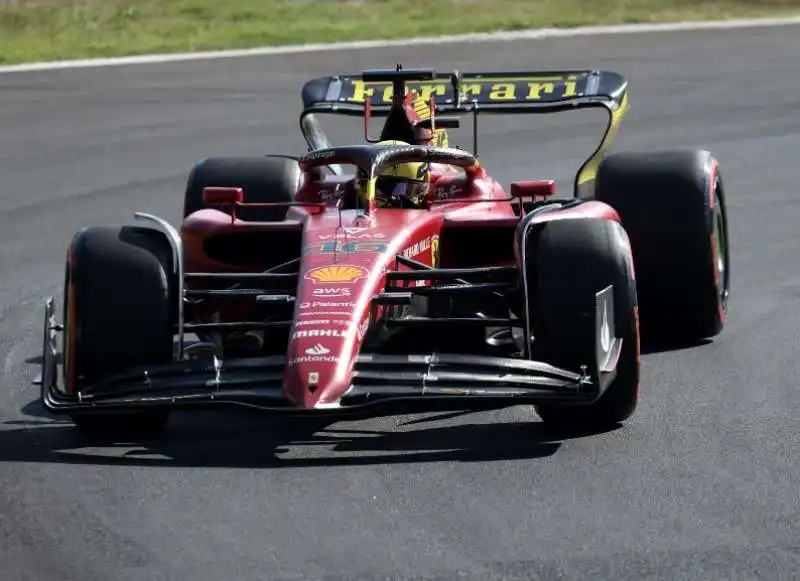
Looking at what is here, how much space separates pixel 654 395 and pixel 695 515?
2.05 metres

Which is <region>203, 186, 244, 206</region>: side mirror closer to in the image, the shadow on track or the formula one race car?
the formula one race car

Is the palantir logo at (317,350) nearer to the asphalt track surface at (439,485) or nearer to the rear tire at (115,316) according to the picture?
the asphalt track surface at (439,485)

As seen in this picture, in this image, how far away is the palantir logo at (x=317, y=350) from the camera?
723 centimetres

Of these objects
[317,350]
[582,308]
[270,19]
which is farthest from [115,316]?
[270,19]

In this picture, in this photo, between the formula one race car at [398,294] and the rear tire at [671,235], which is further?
the rear tire at [671,235]

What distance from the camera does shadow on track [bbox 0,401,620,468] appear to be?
7.35 meters

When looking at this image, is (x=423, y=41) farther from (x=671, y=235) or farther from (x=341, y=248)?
(x=341, y=248)

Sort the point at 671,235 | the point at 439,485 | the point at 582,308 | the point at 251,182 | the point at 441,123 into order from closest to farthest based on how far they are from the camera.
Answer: the point at 439,485
the point at 582,308
the point at 671,235
the point at 441,123
the point at 251,182

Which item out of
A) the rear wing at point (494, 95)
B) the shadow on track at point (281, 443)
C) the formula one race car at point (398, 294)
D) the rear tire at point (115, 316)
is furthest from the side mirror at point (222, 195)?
the rear wing at point (494, 95)

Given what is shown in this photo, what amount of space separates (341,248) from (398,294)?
45 cm

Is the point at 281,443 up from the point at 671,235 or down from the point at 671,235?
down

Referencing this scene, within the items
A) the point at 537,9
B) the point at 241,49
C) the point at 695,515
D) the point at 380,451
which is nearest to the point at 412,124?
the point at 380,451

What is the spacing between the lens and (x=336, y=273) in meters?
7.84

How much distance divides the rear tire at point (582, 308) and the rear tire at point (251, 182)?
10.4 ft
